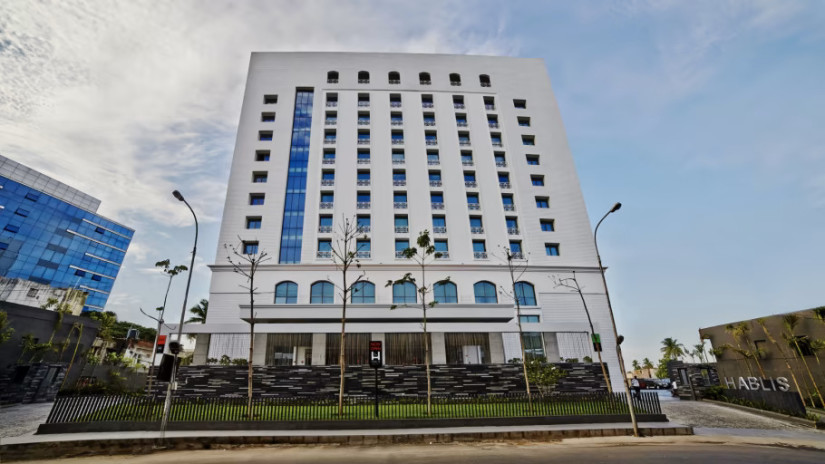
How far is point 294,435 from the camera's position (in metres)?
13.1

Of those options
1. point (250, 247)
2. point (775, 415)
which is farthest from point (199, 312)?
point (775, 415)

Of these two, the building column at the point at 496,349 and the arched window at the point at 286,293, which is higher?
the arched window at the point at 286,293

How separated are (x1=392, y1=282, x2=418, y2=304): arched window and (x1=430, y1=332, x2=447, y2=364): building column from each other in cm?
544

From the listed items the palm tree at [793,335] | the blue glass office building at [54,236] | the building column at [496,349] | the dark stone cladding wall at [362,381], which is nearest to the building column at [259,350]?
the dark stone cladding wall at [362,381]

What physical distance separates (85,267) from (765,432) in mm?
91860

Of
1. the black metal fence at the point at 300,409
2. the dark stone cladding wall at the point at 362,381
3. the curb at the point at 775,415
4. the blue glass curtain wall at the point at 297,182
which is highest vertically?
the blue glass curtain wall at the point at 297,182

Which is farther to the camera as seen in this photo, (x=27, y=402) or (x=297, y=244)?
(x=297, y=244)

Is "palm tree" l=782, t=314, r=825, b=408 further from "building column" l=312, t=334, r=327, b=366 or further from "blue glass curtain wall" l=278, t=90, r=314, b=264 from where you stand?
"blue glass curtain wall" l=278, t=90, r=314, b=264

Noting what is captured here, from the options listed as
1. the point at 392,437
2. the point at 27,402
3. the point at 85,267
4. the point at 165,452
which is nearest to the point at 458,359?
the point at 392,437

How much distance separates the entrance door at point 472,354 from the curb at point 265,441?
11645 mm

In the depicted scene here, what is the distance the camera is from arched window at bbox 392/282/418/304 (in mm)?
31266

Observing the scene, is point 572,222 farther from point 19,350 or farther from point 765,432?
point 19,350

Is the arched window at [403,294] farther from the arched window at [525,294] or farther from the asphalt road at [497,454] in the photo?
the asphalt road at [497,454]

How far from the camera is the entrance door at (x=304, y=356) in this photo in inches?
990
